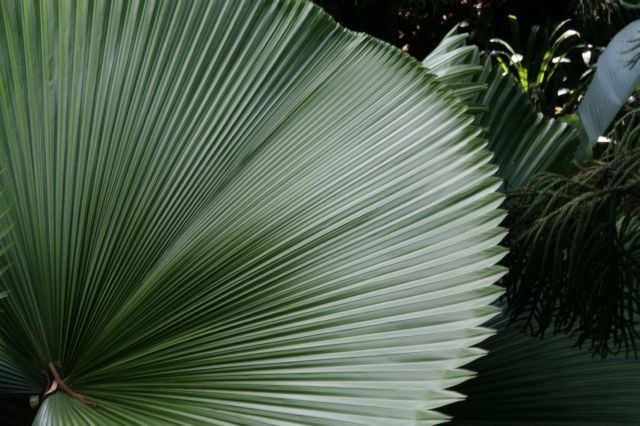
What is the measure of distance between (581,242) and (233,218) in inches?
18.1

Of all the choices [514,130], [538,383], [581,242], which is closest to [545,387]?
[538,383]

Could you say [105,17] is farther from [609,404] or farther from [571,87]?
[571,87]

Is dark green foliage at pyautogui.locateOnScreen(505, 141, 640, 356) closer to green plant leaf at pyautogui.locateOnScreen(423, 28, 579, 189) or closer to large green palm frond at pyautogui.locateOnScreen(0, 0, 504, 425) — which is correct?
large green palm frond at pyautogui.locateOnScreen(0, 0, 504, 425)

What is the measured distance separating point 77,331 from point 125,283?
0.08 metres

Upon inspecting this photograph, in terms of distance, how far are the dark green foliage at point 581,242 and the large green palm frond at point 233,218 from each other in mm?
213

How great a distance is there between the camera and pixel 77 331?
1.00 meters

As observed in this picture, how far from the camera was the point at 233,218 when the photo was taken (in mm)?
1047

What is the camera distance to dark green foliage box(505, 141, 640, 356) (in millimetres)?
1077

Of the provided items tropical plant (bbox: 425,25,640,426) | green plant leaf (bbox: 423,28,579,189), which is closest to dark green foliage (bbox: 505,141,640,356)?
tropical plant (bbox: 425,25,640,426)

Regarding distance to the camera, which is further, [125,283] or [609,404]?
[609,404]

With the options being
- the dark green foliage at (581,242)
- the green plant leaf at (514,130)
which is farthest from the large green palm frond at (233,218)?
the green plant leaf at (514,130)

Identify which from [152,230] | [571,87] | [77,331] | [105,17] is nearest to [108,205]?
[152,230]

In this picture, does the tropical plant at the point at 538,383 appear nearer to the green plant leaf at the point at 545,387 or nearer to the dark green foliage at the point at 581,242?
the green plant leaf at the point at 545,387

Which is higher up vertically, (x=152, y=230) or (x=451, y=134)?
(x=451, y=134)
